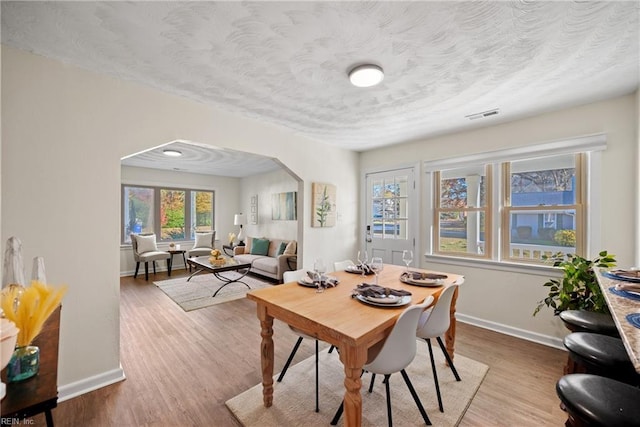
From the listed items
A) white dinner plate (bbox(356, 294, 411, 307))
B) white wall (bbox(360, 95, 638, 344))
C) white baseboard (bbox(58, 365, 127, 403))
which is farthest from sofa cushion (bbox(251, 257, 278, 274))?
white dinner plate (bbox(356, 294, 411, 307))

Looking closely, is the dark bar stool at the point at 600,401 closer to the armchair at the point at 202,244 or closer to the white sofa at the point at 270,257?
the white sofa at the point at 270,257

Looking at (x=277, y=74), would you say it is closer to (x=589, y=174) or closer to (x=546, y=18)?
(x=546, y=18)

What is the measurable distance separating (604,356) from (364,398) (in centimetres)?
141

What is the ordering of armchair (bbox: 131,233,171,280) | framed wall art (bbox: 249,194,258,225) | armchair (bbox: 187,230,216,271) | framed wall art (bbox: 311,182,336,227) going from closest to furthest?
framed wall art (bbox: 311,182,336,227) < armchair (bbox: 131,233,171,280) < armchair (bbox: 187,230,216,271) < framed wall art (bbox: 249,194,258,225)

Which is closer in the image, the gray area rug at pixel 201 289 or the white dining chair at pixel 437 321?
the white dining chair at pixel 437 321

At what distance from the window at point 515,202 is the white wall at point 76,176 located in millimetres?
3383

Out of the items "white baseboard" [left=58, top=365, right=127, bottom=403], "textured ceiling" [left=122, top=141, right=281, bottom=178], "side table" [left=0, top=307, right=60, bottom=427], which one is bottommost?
"white baseboard" [left=58, top=365, right=127, bottom=403]

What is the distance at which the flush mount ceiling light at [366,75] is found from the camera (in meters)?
1.89

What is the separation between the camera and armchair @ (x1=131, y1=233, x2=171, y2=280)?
5.43 metres

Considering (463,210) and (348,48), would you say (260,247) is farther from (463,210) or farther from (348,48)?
(348,48)

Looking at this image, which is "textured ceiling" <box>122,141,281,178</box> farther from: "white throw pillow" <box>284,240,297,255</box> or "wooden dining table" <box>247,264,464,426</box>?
"wooden dining table" <box>247,264,464,426</box>

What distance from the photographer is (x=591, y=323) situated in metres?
1.66

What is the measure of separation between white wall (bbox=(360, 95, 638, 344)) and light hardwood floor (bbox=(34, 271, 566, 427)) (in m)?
0.27

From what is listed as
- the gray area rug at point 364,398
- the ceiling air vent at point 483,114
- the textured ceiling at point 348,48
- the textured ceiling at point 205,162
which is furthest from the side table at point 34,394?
the ceiling air vent at point 483,114
